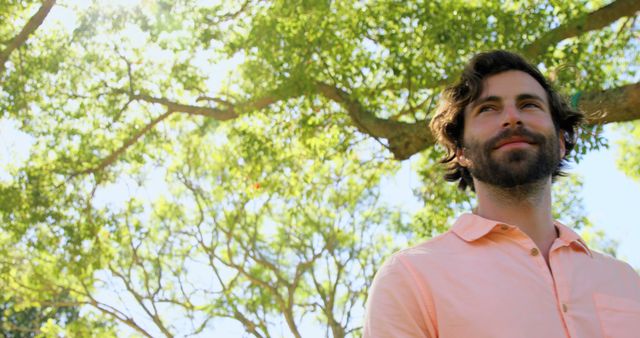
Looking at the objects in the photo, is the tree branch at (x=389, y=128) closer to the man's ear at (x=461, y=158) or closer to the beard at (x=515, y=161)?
the man's ear at (x=461, y=158)

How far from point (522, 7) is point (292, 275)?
424 inches

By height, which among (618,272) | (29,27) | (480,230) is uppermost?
(29,27)

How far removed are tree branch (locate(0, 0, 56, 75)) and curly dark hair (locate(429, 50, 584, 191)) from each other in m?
6.64

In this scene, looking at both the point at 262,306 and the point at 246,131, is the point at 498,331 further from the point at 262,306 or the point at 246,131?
the point at 262,306

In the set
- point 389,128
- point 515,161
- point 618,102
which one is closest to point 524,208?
point 515,161

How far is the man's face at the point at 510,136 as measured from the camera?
2.21 m

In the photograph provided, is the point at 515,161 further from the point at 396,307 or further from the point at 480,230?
the point at 396,307

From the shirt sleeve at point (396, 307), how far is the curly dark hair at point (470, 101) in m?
0.76

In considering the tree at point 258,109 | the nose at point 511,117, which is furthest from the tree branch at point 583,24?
the nose at point 511,117

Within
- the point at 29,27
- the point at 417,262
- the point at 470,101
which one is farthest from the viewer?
the point at 29,27

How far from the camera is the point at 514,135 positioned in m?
2.24

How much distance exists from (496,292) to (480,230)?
0.25 metres

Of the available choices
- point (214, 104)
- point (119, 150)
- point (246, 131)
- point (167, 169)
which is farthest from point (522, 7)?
point (167, 169)

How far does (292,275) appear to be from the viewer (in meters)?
17.4
